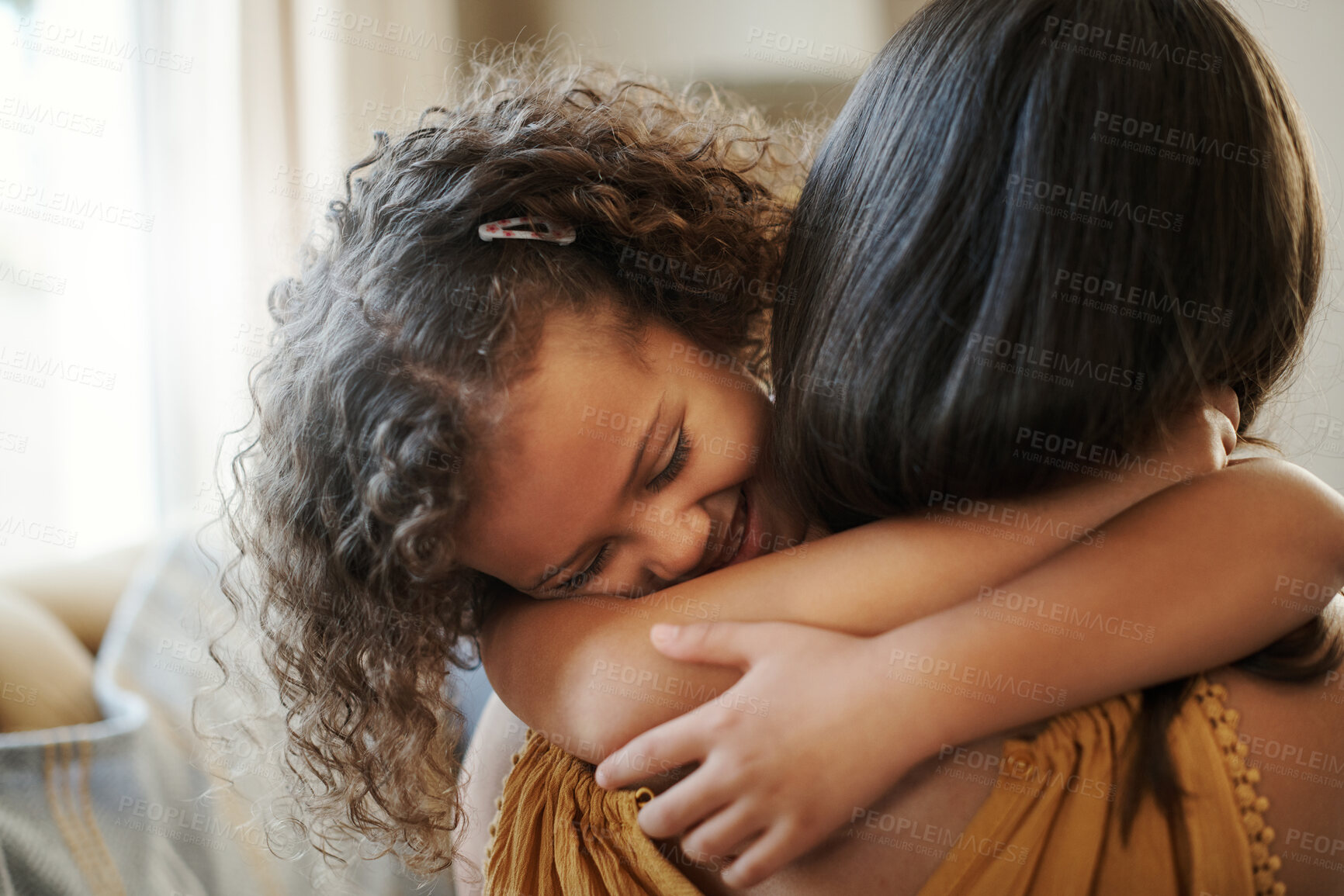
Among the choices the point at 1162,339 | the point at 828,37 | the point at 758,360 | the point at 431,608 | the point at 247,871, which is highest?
the point at 828,37

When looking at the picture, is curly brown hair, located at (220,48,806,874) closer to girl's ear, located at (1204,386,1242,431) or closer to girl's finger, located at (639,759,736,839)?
girl's finger, located at (639,759,736,839)

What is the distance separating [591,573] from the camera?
2.77ft

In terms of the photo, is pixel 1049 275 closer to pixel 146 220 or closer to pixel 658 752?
pixel 658 752

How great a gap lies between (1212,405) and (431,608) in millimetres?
727

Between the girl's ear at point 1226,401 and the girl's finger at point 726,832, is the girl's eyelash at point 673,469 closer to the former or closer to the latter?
the girl's finger at point 726,832

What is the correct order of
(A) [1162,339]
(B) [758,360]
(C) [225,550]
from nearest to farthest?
1. (A) [1162,339]
2. (B) [758,360]
3. (C) [225,550]

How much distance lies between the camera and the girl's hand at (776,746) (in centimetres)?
64

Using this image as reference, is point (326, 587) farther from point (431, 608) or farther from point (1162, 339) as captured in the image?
point (1162, 339)

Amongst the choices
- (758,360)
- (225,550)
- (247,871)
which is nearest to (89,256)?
(225,550)

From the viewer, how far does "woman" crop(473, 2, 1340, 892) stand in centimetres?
65

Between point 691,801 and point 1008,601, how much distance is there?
28 centimetres

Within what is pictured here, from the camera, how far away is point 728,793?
2.20 feet

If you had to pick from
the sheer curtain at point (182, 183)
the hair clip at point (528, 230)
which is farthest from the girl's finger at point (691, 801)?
the sheer curtain at point (182, 183)

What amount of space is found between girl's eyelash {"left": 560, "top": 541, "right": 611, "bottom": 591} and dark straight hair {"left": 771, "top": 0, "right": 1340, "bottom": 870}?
0.22m
